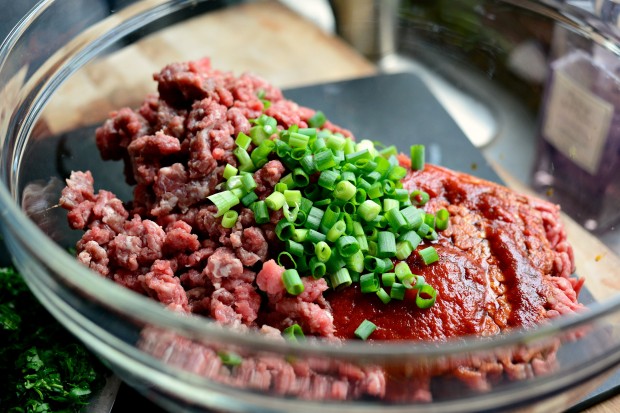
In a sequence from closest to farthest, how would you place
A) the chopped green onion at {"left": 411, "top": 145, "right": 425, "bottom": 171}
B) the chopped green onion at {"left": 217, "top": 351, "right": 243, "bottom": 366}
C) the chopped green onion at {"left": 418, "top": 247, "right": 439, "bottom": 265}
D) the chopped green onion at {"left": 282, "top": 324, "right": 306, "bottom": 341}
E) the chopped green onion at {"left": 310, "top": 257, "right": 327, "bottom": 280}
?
the chopped green onion at {"left": 217, "top": 351, "right": 243, "bottom": 366} < the chopped green onion at {"left": 282, "top": 324, "right": 306, "bottom": 341} < the chopped green onion at {"left": 310, "top": 257, "right": 327, "bottom": 280} < the chopped green onion at {"left": 418, "top": 247, "right": 439, "bottom": 265} < the chopped green onion at {"left": 411, "top": 145, "right": 425, "bottom": 171}

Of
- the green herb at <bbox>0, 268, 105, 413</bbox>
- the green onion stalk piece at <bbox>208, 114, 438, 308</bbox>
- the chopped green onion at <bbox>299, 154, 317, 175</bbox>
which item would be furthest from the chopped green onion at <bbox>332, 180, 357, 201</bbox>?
the green herb at <bbox>0, 268, 105, 413</bbox>

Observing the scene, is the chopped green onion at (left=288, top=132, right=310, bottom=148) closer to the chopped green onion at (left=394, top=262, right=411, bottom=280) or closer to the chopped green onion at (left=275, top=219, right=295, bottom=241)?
the chopped green onion at (left=275, top=219, right=295, bottom=241)

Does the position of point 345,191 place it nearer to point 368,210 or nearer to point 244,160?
point 368,210

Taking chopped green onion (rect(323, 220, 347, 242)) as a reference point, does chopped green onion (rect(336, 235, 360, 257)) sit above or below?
below

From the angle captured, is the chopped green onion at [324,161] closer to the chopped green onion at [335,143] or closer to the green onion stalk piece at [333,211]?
the green onion stalk piece at [333,211]

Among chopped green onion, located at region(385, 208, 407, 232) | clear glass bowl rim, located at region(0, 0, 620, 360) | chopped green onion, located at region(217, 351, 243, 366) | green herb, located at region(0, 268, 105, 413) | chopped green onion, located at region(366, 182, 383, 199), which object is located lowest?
green herb, located at region(0, 268, 105, 413)
